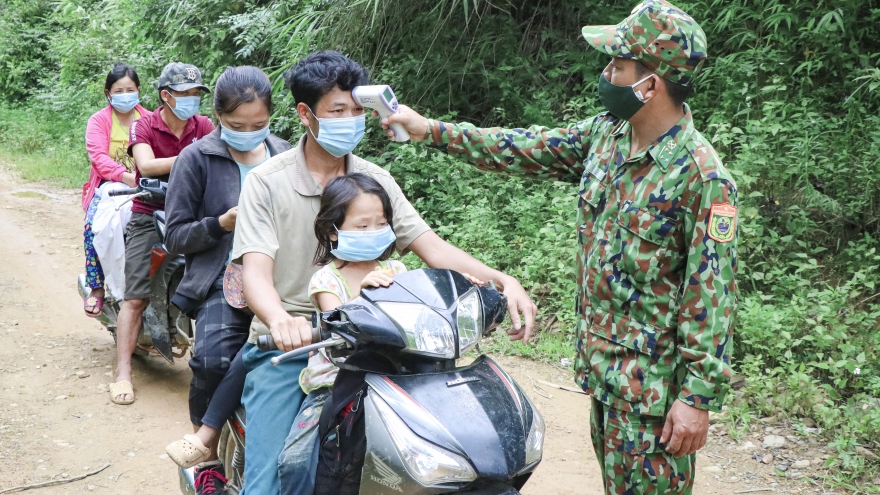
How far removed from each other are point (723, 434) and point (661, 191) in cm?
264

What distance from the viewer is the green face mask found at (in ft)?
8.80

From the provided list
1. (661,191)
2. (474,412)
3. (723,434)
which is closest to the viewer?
(474,412)

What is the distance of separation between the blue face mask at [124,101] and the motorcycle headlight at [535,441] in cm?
483

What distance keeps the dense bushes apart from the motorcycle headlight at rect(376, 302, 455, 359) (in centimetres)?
288

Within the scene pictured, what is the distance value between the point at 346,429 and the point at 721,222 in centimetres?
126

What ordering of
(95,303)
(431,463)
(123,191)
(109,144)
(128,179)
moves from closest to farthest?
(431,463) → (123,191) → (128,179) → (95,303) → (109,144)

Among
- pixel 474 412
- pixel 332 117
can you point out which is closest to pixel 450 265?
pixel 332 117

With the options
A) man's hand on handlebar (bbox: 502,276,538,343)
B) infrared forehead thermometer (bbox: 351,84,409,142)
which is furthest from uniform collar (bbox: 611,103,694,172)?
infrared forehead thermometer (bbox: 351,84,409,142)

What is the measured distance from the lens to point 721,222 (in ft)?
8.39

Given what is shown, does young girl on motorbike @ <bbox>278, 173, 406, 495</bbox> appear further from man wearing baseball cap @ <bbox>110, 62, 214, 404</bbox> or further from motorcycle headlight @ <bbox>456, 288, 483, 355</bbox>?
man wearing baseball cap @ <bbox>110, 62, 214, 404</bbox>

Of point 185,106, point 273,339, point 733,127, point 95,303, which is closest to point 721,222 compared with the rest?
point 273,339

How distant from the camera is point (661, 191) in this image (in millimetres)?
2676

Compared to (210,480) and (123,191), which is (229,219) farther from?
(123,191)

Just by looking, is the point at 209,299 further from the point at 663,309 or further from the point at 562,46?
the point at 562,46
